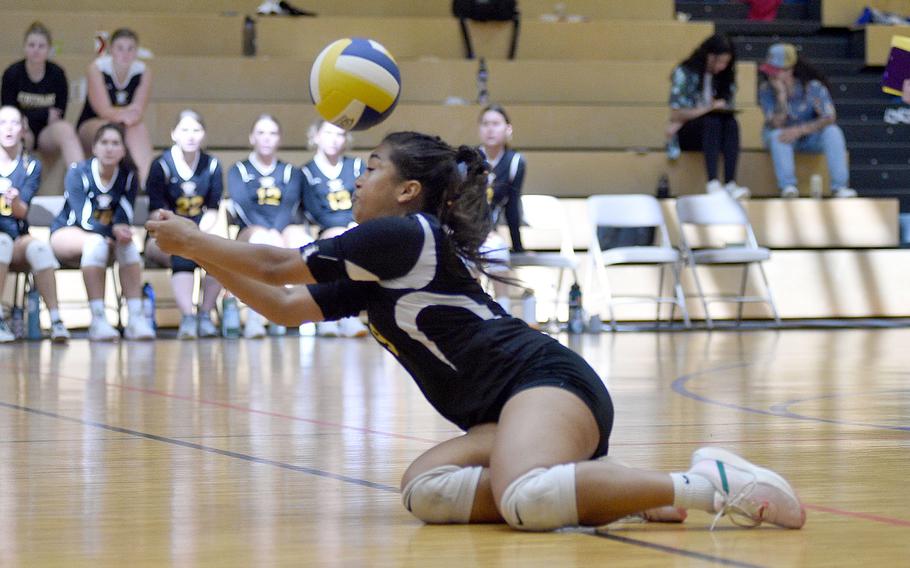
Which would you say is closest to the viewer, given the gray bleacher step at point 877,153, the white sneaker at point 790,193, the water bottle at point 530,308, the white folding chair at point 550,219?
the water bottle at point 530,308

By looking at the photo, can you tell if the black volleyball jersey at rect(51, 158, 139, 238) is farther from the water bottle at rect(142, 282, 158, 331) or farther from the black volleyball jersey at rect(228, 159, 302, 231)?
the black volleyball jersey at rect(228, 159, 302, 231)

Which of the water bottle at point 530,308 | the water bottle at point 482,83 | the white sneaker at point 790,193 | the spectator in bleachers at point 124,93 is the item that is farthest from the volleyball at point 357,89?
the white sneaker at point 790,193

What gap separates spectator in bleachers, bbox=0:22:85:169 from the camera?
→ 912cm

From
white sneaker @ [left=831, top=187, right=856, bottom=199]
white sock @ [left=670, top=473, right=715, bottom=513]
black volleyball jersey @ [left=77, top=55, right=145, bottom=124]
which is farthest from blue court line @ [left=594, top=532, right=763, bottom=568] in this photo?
white sneaker @ [left=831, top=187, right=856, bottom=199]

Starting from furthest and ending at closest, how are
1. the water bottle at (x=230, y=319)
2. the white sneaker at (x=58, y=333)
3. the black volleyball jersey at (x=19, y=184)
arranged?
the water bottle at (x=230, y=319), the black volleyball jersey at (x=19, y=184), the white sneaker at (x=58, y=333)

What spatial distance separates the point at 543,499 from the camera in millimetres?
2223

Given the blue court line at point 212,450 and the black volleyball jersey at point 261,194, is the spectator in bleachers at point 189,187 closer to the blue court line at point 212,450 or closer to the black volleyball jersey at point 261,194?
the black volleyball jersey at point 261,194

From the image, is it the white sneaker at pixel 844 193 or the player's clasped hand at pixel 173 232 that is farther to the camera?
the white sneaker at pixel 844 193

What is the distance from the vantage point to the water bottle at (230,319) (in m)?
8.56

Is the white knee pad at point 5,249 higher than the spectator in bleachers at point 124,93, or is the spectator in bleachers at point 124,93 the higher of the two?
the spectator in bleachers at point 124,93

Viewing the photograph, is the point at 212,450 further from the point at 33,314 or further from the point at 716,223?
the point at 716,223

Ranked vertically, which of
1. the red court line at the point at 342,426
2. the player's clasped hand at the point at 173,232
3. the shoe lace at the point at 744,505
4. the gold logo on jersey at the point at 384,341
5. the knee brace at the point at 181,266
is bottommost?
the red court line at the point at 342,426

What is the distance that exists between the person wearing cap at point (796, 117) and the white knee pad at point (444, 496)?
837 centimetres

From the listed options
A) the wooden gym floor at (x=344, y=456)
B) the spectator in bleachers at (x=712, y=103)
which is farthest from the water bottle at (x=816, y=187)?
the wooden gym floor at (x=344, y=456)
